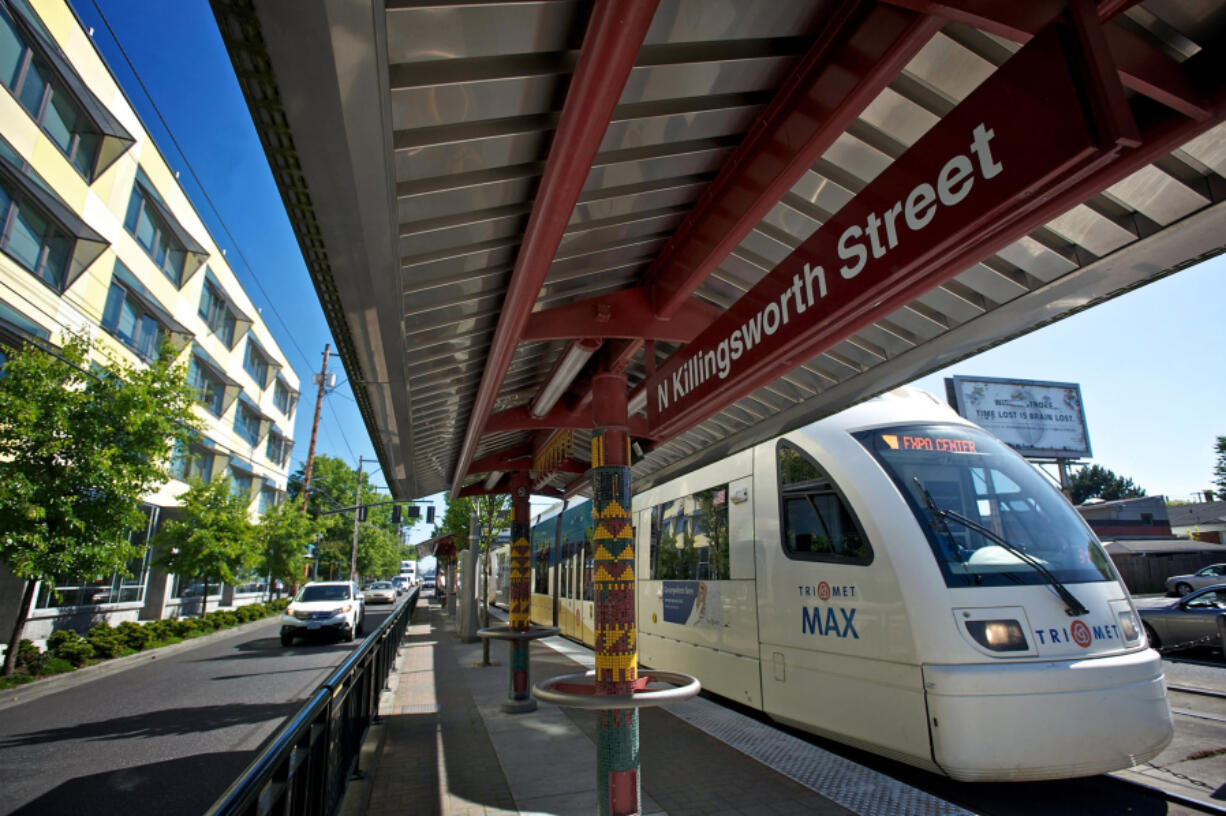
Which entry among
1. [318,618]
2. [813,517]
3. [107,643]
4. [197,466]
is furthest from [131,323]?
[813,517]

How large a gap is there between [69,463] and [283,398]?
29472mm

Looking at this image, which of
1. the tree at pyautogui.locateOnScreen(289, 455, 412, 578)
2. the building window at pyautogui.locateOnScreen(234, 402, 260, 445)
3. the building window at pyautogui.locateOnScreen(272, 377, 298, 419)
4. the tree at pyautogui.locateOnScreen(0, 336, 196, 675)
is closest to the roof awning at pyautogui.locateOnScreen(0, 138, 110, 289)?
the tree at pyautogui.locateOnScreen(0, 336, 196, 675)

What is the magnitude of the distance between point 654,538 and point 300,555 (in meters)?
23.1

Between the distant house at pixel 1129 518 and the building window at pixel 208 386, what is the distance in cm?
4812

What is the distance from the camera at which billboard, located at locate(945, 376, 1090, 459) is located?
1252 inches

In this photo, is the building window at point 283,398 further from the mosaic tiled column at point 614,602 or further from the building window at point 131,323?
the mosaic tiled column at point 614,602

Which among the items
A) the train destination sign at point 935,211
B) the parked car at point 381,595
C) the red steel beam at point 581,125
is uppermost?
the red steel beam at point 581,125

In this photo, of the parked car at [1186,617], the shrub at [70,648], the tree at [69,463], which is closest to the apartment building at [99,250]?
the tree at [69,463]

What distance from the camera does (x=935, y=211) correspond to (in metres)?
1.93

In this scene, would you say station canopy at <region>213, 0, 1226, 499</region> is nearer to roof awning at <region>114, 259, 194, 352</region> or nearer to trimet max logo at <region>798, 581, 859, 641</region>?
trimet max logo at <region>798, 581, 859, 641</region>

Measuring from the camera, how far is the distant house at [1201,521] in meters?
44.2

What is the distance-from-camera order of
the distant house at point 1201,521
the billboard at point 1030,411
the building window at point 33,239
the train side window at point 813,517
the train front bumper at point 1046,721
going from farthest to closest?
the distant house at point 1201,521 → the billboard at point 1030,411 → the building window at point 33,239 → the train side window at point 813,517 → the train front bumper at point 1046,721

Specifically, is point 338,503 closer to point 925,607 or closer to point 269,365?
point 269,365

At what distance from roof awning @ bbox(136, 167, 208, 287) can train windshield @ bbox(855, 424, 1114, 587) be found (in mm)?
23016
